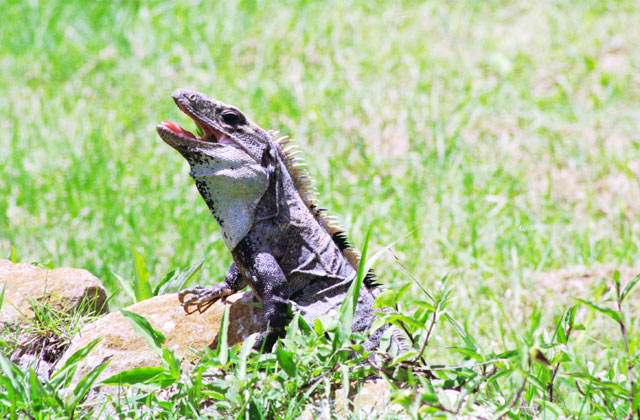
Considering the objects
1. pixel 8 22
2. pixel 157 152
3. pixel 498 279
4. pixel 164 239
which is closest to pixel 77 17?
pixel 8 22

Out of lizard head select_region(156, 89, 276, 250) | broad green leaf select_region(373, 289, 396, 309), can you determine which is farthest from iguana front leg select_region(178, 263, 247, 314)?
broad green leaf select_region(373, 289, 396, 309)

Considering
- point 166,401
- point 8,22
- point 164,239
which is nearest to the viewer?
point 166,401

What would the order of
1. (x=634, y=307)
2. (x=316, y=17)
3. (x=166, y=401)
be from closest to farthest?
(x=166, y=401), (x=634, y=307), (x=316, y=17)

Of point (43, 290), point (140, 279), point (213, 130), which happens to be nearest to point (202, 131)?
point (213, 130)

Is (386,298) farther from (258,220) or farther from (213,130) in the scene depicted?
(213,130)

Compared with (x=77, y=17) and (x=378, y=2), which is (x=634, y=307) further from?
(x=77, y=17)

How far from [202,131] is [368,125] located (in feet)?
11.1

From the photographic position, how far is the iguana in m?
3.34

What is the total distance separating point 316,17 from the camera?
7.83 metres

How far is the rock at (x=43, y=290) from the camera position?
3439 millimetres

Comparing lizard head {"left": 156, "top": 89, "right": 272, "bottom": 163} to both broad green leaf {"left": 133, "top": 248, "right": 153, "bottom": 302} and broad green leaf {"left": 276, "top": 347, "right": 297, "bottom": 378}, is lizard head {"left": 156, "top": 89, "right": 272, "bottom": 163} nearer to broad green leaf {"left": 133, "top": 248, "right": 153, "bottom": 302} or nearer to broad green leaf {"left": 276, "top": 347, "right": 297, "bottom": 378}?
broad green leaf {"left": 133, "top": 248, "right": 153, "bottom": 302}

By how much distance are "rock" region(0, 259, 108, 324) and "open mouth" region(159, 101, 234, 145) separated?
2.80 ft

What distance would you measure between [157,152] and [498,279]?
3.19 m

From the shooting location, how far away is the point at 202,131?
11.7ft
